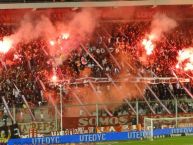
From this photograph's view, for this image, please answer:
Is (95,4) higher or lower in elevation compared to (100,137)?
higher

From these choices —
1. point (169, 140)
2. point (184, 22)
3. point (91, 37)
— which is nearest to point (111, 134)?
point (169, 140)

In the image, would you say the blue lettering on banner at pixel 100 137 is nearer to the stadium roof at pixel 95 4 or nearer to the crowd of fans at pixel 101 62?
the crowd of fans at pixel 101 62

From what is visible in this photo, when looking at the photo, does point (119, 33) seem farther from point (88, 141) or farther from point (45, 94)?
point (88, 141)

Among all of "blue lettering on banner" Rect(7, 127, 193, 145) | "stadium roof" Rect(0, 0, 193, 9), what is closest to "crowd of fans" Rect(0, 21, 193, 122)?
"blue lettering on banner" Rect(7, 127, 193, 145)

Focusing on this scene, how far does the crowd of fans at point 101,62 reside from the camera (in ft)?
79.9

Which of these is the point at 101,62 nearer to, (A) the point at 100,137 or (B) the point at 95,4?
(B) the point at 95,4

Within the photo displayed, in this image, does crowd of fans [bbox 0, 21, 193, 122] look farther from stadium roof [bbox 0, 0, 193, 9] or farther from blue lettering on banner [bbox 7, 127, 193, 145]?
stadium roof [bbox 0, 0, 193, 9]

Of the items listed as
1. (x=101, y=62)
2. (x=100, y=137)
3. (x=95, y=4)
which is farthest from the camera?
(x=101, y=62)

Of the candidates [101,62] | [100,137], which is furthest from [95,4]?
[100,137]

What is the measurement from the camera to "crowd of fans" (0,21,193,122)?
24359 mm

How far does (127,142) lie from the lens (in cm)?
2098

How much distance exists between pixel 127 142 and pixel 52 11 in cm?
780

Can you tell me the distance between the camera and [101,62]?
2617cm

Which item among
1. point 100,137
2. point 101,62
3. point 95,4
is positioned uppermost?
point 95,4
